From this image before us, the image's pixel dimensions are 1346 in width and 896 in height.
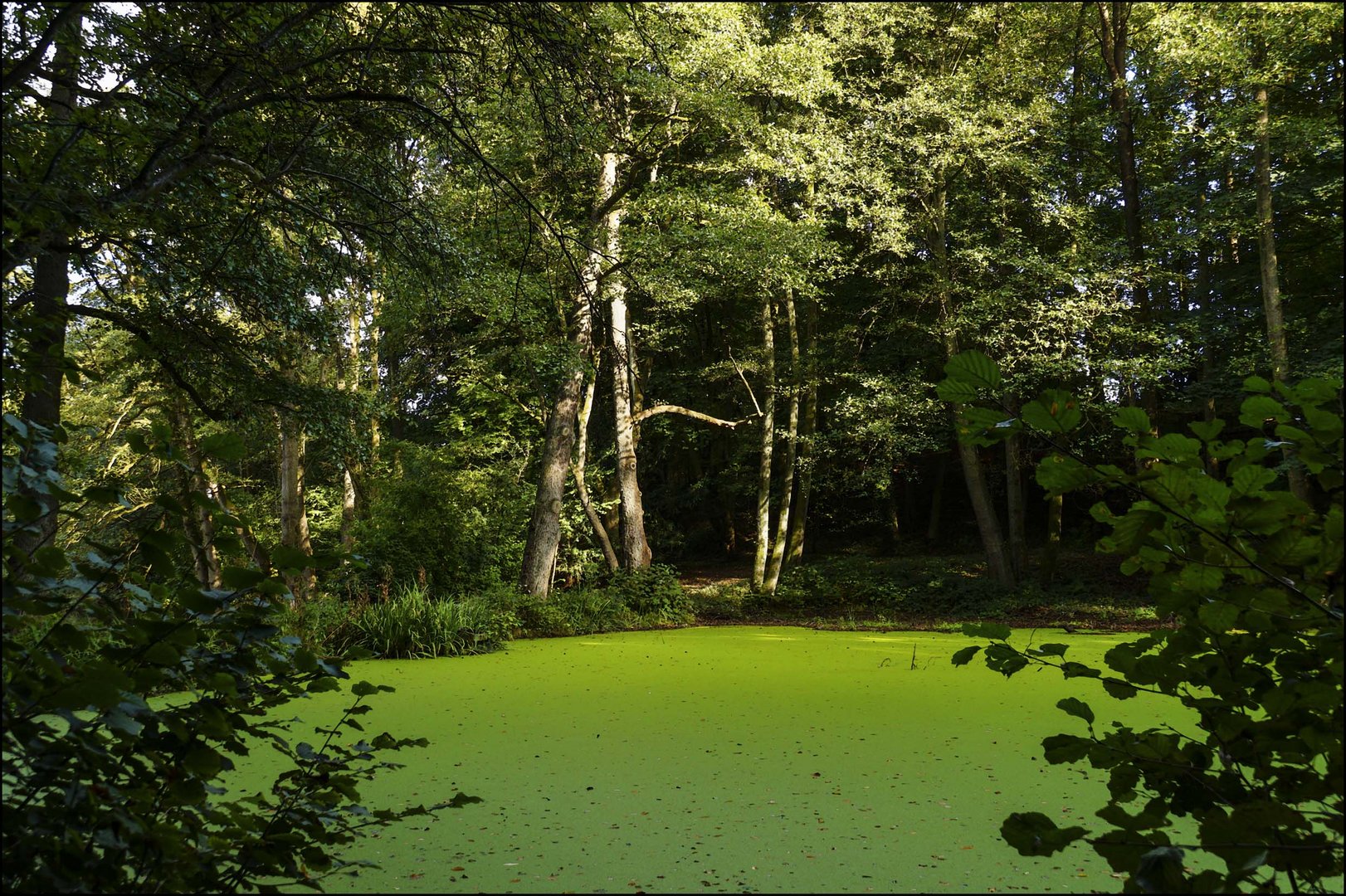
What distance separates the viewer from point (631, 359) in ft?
26.7

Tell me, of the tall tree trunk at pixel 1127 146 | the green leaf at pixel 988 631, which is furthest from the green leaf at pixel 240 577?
the tall tree trunk at pixel 1127 146

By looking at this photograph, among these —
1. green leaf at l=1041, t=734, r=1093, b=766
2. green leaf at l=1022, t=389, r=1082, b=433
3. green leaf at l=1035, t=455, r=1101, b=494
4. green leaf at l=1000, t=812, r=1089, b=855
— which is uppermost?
green leaf at l=1022, t=389, r=1082, b=433

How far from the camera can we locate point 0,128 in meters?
2.07

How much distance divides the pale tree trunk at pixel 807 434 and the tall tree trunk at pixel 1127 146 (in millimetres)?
3371

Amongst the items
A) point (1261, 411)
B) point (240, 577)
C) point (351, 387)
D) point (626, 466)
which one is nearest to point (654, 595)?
point (626, 466)

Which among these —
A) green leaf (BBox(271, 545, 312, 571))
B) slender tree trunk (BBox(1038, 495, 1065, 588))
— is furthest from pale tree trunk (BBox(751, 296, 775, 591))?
green leaf (BBox(271, 545, 312, 571))

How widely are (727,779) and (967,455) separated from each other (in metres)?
7.33

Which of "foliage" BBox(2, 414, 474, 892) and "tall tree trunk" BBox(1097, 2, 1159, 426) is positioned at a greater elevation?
"tall tree trunk" BBox(1097, 2, 1159, 426)

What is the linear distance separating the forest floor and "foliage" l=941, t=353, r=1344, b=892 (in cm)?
700

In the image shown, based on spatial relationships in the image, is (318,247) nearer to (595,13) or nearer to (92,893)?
(595,13)

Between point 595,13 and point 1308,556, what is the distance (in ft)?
8.11

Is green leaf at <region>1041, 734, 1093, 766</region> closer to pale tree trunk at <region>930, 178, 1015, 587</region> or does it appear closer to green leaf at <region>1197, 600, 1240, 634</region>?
green leaf at <region>1197, 600, 1240, 634</region>

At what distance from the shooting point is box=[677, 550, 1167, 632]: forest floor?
28.2 ft

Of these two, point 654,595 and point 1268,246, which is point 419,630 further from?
point 1268,246
